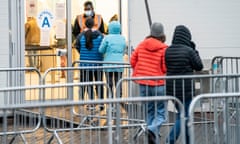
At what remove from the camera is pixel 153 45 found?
975 centimetres

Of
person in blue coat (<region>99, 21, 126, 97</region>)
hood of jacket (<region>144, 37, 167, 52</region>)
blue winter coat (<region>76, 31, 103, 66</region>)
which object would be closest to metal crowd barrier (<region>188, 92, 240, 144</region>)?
hood of jacket (<region>144, 37, 167, 52</region>)

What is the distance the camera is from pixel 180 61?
927 centimetres

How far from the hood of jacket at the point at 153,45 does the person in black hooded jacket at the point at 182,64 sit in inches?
12.2

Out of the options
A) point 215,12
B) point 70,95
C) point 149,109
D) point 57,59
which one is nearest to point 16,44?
point 57,59

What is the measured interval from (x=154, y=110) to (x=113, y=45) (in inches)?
191

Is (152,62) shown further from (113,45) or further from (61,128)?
(113,45)

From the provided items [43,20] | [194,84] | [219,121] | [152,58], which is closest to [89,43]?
[43,20]

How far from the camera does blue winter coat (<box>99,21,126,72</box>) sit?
483 inches

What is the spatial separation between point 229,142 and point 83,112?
192 centimetres

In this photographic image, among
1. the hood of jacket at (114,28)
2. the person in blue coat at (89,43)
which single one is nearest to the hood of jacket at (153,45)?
the hood of jacket at (114,28)

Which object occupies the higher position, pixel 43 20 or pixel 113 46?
pixel 43 20

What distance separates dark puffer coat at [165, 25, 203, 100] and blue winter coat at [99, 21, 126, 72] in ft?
9.65

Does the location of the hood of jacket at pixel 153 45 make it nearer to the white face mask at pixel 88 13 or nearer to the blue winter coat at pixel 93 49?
the blue winter coat at pixel 93 49

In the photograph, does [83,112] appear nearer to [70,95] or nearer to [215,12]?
[70,95]
